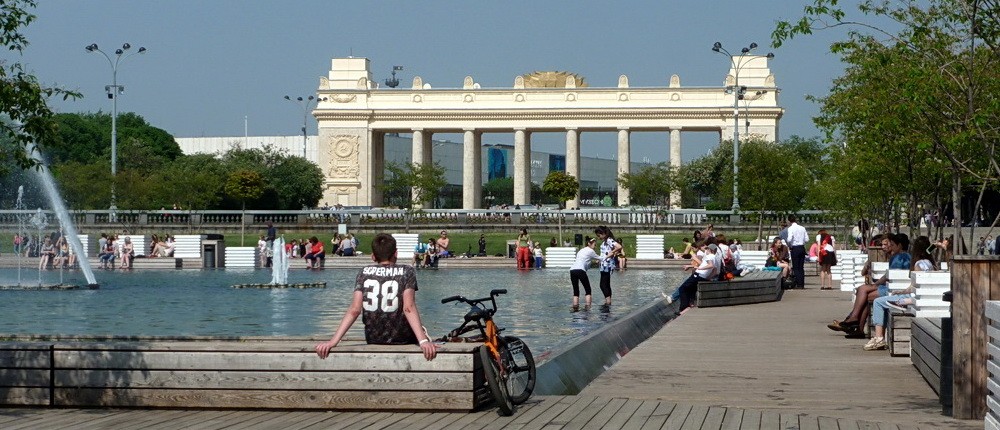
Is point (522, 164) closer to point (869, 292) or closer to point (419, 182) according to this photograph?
point (419, 182)

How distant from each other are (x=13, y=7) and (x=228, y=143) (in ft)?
475

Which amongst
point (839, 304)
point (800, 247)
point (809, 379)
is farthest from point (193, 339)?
point (800, 247)

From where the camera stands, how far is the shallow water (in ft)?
73.1

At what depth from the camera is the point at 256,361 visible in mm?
10445

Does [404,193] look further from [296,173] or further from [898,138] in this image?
[898,138]

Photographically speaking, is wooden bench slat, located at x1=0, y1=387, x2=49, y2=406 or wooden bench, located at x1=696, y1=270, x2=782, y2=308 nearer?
wooden bench slat, located at x1=0, y1=387, x2=49, y2=406

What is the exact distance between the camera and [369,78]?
11912 cm

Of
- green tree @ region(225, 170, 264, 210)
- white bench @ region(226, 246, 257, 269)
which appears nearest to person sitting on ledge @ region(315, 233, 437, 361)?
white bench @ region(226, 246, 257, 269)

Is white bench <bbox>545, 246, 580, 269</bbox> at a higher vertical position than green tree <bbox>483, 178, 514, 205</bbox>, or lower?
lower

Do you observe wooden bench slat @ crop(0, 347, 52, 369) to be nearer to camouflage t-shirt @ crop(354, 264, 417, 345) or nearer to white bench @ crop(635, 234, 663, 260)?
camouflage t-shirt @ crop(354, 264, 417, 345)

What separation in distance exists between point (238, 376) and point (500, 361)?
179cm

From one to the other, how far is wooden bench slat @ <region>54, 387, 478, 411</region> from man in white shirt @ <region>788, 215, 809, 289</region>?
80.6 feet

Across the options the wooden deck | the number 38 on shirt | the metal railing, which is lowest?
the wooden deck

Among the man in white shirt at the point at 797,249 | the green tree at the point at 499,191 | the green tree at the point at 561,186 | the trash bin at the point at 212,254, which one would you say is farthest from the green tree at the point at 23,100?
the green tree at the point at 499,191
